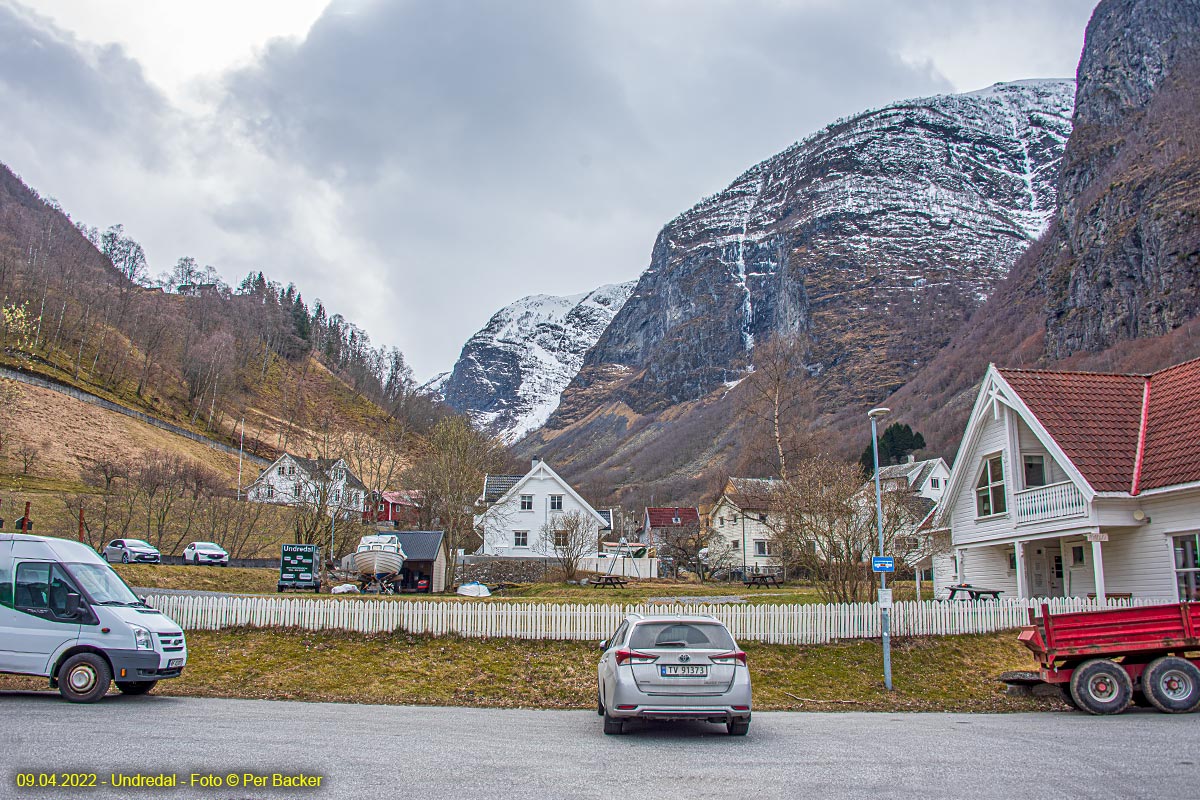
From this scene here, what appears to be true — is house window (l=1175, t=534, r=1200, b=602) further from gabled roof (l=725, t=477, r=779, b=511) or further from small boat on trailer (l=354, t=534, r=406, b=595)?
gabled roof (l=725, t=477, r=779, b=511)

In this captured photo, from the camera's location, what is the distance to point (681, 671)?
11.0 m

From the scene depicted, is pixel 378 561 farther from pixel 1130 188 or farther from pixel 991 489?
pixel 1130 188

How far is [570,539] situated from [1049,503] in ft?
110

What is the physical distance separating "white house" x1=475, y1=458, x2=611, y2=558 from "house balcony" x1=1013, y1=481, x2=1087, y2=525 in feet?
124

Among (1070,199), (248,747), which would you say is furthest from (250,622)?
(1070,199)

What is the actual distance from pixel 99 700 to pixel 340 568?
84.9 feet

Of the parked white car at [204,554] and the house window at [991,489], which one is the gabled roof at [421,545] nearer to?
the parked white car at [204,554]

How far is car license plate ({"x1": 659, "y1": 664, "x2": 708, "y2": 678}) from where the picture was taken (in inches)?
433

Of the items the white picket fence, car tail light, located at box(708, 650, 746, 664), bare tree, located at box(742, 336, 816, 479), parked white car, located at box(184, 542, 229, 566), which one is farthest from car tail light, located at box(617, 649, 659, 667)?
parked white car, located at box(184, 542, 229, 566)

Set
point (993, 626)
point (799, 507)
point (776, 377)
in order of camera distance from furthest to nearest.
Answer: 1. point (776, 377)
2. point (799, 507)
3. point (993, 626)

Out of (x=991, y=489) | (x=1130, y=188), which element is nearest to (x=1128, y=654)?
(x=991, y=489)

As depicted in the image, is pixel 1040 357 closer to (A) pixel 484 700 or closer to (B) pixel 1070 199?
(B) pixel 1070 199

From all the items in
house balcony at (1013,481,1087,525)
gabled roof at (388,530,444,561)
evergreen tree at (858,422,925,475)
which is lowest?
gabled roof at (388,530,444,561)

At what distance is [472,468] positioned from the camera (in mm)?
45531
